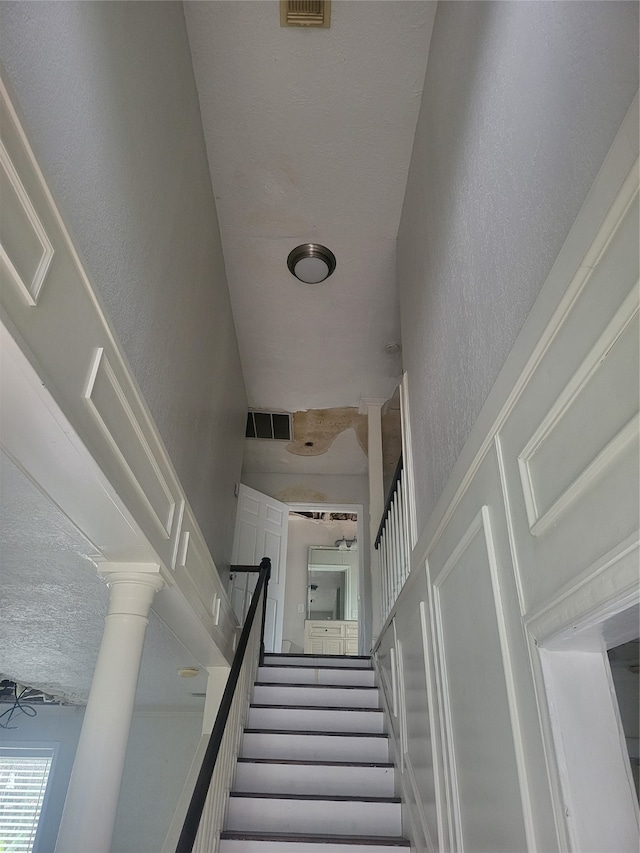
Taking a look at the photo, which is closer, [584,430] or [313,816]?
[584,430]

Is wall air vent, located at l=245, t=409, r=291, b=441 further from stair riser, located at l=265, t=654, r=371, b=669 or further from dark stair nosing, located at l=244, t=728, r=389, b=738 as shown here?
dark stair nosing, located at l=244, t=728, r=389, b=738

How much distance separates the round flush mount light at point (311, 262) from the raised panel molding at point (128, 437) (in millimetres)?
2269

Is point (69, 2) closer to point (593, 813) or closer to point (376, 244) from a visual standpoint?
point (593, 813)

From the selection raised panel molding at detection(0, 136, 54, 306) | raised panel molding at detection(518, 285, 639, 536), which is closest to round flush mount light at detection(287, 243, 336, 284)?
raised panel molding at detection(0, 136, 54, 306)

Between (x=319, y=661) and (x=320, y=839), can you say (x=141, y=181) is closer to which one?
(x=320, y=839)

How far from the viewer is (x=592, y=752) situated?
3.70 ft

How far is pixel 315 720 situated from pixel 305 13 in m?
4.39

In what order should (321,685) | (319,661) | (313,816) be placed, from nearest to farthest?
(313,816) → (321,685) → (319,661)

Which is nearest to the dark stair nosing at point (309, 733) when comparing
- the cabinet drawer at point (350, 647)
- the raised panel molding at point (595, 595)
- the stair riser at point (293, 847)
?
the stair riser at point (293, 847)

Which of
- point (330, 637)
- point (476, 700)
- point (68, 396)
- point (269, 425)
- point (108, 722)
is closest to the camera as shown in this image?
point (68, 396)

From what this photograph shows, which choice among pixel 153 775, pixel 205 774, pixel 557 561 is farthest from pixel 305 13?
pixel 153 775

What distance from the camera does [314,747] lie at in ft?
11.8

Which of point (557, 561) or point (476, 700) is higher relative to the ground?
point (557, 561)

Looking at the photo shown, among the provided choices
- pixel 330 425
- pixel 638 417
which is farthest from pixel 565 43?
pixel 330 425
